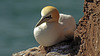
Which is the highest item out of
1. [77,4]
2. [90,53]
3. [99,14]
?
[77,4]

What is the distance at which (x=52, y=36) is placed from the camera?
6125 millimetres

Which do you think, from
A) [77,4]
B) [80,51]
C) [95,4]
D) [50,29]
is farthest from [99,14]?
[77,4]

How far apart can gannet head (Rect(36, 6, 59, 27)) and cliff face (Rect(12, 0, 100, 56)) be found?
42cm

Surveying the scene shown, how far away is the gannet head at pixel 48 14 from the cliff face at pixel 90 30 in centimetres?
49

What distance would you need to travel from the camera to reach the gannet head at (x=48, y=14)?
6.03m

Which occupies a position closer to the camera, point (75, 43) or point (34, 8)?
point (75, 43)

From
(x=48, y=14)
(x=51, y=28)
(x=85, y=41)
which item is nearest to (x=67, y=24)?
(x=51, y=28)

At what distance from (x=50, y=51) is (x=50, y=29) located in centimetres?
37

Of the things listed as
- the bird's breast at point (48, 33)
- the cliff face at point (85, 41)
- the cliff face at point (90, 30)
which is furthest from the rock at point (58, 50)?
the cliff face at point (90, 30)

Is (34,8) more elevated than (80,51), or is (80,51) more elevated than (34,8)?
(34,8)

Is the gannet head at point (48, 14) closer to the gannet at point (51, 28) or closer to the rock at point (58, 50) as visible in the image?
the gannet at point (51, 28)

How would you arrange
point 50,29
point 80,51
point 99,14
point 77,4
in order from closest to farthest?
point 99,14 → point 80,51 → point 50,29 → point 77,4

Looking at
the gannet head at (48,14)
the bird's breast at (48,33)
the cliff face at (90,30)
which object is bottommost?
the cliff face at (90,30)

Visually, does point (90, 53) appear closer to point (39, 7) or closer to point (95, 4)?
point (95, 4)
